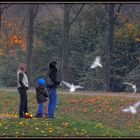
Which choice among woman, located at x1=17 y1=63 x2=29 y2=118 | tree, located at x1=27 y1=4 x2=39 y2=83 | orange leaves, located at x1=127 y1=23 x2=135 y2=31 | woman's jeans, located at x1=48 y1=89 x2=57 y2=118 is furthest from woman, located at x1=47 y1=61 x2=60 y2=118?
orange leaves, located at x1=127 y1=23 x2=135 y2=31

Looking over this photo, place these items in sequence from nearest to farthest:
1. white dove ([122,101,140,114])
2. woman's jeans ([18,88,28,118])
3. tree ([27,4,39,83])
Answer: woman's jeans ([18,88,28,118]) → white dove ([122,101,140,114]) → tree ([27,4,39,83])

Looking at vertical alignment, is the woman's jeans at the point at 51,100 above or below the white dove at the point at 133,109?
above

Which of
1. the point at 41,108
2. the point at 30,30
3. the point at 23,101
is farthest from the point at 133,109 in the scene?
the point at 30,30

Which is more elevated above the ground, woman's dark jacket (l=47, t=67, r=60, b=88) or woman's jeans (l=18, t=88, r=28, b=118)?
woman's dark jacket (l=47, t=67, r=60, b=88)

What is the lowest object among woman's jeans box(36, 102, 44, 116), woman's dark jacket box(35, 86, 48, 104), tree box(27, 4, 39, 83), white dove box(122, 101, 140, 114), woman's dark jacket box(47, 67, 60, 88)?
white dove box(122, 101, 140, 114)

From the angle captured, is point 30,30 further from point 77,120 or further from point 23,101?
point 77,120

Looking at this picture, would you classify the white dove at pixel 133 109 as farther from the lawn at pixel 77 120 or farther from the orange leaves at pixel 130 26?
the orange leaves at pixel 130 26

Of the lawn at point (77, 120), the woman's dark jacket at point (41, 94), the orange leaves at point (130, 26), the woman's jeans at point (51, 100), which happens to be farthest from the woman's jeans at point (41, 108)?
the orange leaves at point (130, 26)

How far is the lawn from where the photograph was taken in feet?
44.9

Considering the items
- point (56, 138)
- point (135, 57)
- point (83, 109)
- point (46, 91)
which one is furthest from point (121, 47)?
point (56, 138)

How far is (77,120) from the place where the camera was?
15.5 meters

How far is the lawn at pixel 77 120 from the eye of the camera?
1369cm

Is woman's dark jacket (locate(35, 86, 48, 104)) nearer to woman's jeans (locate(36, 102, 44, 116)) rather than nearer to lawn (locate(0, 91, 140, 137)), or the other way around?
woman's jeans (locate(36, 102, 44, 116))

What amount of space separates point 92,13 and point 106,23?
145 cm
